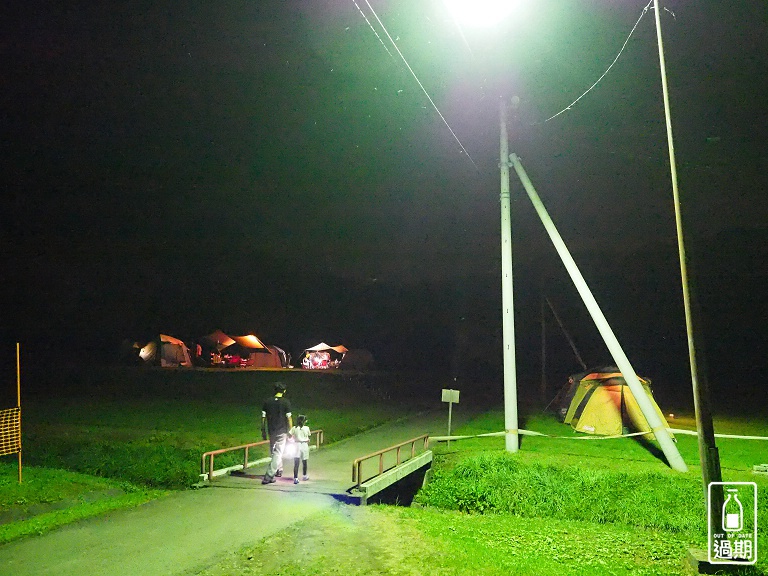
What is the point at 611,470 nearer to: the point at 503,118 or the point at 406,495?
the point at 406,495

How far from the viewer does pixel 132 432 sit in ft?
66.1

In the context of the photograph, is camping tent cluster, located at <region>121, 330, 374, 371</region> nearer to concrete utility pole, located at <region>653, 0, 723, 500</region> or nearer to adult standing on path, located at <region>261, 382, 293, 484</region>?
adult standing on path, located at <region>261, 382, 293, 484</region>

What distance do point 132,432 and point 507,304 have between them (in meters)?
12.6

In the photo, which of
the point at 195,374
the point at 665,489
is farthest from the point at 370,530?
the point at 195,374

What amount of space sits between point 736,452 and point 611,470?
5.82m

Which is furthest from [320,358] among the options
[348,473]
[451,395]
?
[348,473]

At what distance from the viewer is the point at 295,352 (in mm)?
82188

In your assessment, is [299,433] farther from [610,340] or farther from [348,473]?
[610,340]

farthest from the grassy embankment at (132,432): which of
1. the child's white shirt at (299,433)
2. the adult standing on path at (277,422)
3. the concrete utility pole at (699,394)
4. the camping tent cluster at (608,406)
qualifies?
the concrete utility pole at (699,394)

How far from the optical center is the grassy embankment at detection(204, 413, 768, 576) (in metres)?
7.62

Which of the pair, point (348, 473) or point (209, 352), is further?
point (209, 352)

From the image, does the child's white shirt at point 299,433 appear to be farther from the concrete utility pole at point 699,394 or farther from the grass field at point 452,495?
the concrete utility pole at point 699,394

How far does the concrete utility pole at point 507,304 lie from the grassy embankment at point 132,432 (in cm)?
562

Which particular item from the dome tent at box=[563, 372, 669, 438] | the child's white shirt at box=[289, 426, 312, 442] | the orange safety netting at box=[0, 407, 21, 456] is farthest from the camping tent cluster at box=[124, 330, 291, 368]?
the child's white shirt at box=[289, 426, 312, 442]
